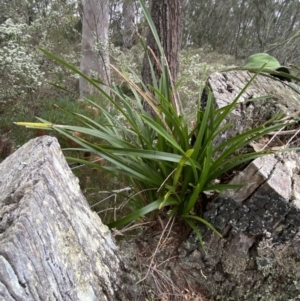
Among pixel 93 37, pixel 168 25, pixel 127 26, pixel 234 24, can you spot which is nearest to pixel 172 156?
pixel 168 25

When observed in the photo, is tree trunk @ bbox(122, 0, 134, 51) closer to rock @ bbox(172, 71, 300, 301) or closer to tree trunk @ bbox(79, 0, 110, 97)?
tree trunk @ bbox(79, 0, 110, 97)

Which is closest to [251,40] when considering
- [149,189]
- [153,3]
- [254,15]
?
[254,15]

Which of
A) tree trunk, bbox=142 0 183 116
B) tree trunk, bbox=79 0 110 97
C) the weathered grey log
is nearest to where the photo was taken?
the weathered grey log

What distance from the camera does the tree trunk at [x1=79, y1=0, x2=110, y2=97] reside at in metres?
5.22

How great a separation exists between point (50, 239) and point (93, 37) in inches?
211

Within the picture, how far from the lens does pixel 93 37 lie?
5.53 m

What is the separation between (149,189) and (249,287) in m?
0.45

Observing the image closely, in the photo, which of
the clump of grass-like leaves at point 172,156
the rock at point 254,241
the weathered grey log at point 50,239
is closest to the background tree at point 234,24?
the clump of grass-like leaves at point 172,156

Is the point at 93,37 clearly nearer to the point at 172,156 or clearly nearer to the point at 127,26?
the point at 127,26

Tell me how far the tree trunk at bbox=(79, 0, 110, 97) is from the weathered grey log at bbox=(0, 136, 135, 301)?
4348mm

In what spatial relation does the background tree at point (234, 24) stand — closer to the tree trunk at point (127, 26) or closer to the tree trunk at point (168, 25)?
the tree trunk at point (127, 26)

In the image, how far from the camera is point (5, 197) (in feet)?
2.45

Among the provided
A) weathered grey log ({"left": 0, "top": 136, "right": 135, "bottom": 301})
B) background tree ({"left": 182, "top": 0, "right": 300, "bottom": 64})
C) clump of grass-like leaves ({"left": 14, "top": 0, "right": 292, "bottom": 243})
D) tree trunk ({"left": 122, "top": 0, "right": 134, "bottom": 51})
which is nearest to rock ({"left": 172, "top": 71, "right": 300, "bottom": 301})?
clump of grass-like leaves ({"left": 14, "top": 0, "right": 292, "bottom": 243})

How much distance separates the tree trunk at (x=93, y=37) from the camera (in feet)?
17.1
